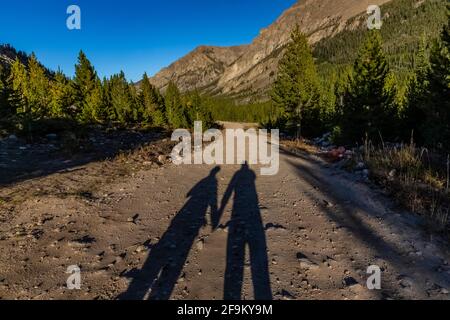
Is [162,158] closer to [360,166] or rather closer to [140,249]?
[360,166]

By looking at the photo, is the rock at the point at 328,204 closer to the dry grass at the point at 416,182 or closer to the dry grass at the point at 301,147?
the dry grass at the point at 416,182

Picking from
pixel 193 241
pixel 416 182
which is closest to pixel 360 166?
pixel 416 182

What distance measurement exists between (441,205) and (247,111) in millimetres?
134359

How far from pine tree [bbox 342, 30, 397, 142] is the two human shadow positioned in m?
24.5

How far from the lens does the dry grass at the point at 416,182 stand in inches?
301

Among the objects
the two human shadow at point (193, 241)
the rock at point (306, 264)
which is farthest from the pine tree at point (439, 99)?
the rock at point (306, 264)

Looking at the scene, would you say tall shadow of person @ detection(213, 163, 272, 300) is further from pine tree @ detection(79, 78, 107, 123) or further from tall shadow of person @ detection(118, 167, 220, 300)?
pine tree @ detection(79, 78, 107, 123)

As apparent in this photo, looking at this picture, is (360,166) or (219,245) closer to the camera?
(219,245)

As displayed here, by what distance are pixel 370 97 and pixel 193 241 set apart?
29470 millimetres

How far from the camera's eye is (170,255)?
621 cm

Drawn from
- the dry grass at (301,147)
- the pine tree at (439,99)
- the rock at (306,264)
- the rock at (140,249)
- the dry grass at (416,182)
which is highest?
the pine tree at (439,99)

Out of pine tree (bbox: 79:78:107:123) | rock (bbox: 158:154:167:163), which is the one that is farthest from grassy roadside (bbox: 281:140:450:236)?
pine tree (bbox: 79:78:107:123)

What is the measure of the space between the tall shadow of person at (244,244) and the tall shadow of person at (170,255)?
2.22 ft

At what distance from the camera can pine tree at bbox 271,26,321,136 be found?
35938 mm
